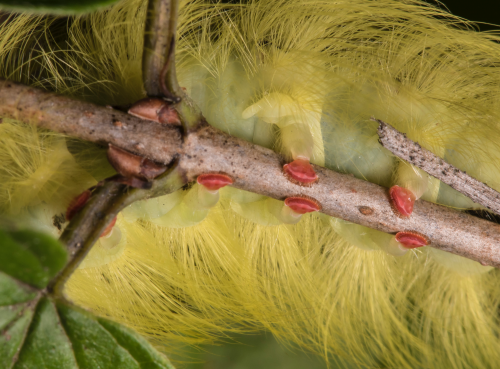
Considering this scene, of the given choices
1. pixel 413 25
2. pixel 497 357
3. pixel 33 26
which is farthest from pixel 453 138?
pixel 33 26

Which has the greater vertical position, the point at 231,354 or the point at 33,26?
the point at 33,26

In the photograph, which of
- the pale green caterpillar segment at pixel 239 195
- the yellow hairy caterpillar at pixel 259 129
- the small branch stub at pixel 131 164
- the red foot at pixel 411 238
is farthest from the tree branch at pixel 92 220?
the red foot at pixel 411 238

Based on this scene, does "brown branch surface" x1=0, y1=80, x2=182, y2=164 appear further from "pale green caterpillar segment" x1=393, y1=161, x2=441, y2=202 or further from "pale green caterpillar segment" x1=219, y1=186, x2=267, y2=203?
"pale green caterpillar segment" x1=393, y1=161, x2=441, y2=202

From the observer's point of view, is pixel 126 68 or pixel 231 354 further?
pixel 231 354

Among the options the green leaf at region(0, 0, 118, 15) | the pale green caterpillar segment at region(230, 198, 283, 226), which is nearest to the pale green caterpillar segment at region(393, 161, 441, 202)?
the pale green caterpillar segment at region(230, 198, 283, 226)

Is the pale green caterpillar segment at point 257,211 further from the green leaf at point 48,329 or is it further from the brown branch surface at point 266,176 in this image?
the green leaf at point 48,329

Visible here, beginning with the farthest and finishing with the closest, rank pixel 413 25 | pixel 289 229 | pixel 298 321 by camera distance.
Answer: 1. pixel 298 321
2. pixel 289 229
3. pixel 413 25

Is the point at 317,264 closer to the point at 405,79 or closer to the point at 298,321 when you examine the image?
the point at 298,321
